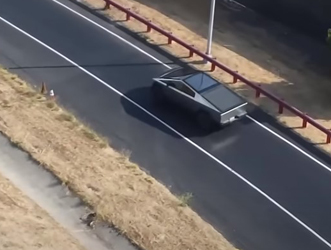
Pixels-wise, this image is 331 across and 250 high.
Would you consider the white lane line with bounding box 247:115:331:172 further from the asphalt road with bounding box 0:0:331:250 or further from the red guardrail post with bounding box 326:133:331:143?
the red guardrail post with bounding box 326:133:331:143

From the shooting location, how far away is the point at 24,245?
69.2 ft

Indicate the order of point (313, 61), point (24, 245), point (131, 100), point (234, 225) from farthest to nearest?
point (313, 61) < point (131, 100) < point (234, 225) < point (24, 245)

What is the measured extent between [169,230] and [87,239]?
2.07m

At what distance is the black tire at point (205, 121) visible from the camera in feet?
85.6

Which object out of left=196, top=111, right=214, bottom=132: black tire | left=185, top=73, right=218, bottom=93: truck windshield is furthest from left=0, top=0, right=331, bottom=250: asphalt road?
left=185, top=73, right=218, bottom=93: truck windshield

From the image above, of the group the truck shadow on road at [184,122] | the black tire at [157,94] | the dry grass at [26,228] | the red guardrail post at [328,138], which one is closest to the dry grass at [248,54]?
the red guardrail post at [328,138]

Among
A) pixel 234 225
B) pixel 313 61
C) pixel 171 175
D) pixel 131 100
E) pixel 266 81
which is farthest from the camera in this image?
pixel 313 61

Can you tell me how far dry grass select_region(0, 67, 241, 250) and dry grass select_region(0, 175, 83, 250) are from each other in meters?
1.25

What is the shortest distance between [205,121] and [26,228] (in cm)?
702

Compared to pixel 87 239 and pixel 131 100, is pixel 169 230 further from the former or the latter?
pixel 131 100

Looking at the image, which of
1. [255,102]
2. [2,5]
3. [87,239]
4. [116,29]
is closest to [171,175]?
[87,239]

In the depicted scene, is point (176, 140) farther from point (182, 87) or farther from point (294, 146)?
point (294, 146)

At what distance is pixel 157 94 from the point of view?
89.4ft

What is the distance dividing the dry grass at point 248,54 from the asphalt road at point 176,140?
2.73 feet
